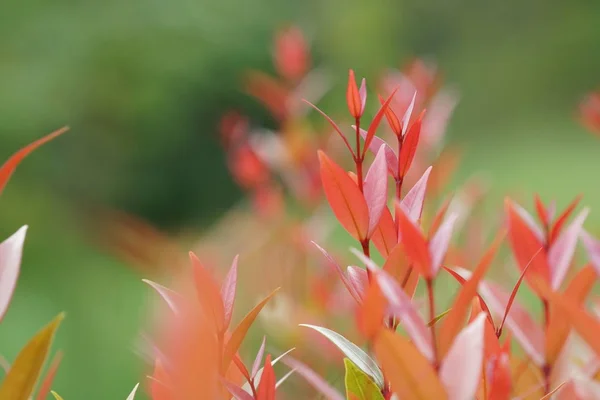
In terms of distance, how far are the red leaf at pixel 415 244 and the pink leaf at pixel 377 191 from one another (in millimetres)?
33

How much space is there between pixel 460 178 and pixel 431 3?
143 cm

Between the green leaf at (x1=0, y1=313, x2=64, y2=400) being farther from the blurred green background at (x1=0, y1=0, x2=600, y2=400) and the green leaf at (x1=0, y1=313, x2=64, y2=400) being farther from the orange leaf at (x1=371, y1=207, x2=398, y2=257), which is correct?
the blurred green background at (x1=0, y1=0, x2=600, y2=400)

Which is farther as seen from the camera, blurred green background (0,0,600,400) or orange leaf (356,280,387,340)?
blurred green background (0,0,600,400)

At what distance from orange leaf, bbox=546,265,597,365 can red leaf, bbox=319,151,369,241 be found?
0.06 meters

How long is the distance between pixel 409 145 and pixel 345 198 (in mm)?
29

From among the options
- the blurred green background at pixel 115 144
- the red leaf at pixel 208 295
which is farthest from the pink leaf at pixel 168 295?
the blurred green background at pixel 115 144

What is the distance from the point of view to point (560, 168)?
8.04ft

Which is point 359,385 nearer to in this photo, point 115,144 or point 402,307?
point 402,307

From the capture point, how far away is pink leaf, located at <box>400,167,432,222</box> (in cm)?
22

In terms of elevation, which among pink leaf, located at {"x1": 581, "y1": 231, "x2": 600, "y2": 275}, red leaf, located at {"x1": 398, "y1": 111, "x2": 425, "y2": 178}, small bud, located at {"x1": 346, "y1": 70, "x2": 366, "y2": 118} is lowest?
pink leaf, located at {"x1": 581, "y1": 231, "x2": 600, "y2": 275}

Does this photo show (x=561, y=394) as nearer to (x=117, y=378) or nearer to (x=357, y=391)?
(x=357, y=391)

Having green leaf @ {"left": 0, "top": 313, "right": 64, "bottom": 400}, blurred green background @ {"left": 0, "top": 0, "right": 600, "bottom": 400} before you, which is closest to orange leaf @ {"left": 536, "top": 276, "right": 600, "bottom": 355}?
green leaf @ {"left": 0, "top": 313, "right": 64, "bottom": 400}

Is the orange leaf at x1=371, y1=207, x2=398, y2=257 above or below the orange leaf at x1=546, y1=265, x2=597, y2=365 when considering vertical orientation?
above

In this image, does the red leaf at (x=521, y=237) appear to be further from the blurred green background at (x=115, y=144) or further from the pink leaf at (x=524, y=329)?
the blurred green background at (x=115, y=144)
